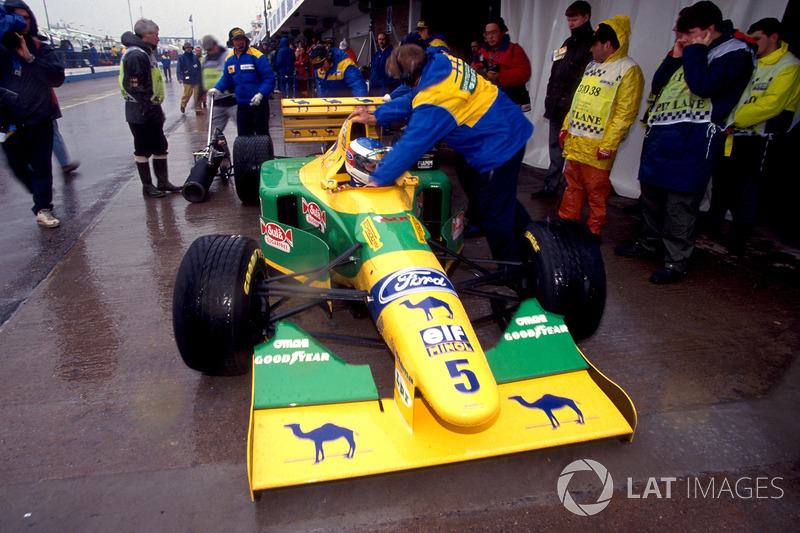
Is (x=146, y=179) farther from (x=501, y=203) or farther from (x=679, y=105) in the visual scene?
(x=679, y=105)

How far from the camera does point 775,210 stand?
553cm

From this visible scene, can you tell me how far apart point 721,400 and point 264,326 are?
8.72 ft

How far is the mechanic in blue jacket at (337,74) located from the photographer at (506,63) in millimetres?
2830

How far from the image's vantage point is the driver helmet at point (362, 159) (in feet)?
10.3

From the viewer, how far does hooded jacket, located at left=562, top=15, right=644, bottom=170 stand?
13.3ft

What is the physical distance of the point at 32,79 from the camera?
4.78 m

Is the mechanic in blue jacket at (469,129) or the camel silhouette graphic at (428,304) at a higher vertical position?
the mechanic in blue jacket at (469,129)

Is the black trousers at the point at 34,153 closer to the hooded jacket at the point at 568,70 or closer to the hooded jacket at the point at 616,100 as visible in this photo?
the hooded jacket at the point at 616,100

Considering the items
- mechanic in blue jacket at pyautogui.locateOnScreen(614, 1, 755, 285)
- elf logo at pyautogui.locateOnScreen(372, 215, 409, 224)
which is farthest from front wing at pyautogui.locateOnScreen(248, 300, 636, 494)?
mechanic in blue jacket at pyautogui.locateOnScreen(614, 1, 755, 285)

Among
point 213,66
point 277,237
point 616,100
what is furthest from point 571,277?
point 213,66

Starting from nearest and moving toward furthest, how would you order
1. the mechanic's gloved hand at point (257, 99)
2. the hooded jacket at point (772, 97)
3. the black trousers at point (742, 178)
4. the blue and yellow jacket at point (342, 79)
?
the hooded jacket at point (772, 97), the black trousers at point (742, 178), the mechanic's gloved hand at point (257, 99), the blue and yellow jacket at point (342, 79)

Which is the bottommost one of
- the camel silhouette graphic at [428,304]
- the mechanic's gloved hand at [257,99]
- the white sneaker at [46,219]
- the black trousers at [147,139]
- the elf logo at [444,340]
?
the white sneaker at [46,219]

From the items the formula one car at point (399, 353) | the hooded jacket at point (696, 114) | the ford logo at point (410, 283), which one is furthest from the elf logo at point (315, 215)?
the hooded jacket at point (696, 114)

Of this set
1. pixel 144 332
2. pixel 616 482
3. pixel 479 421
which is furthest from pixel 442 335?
pixel 144 332
